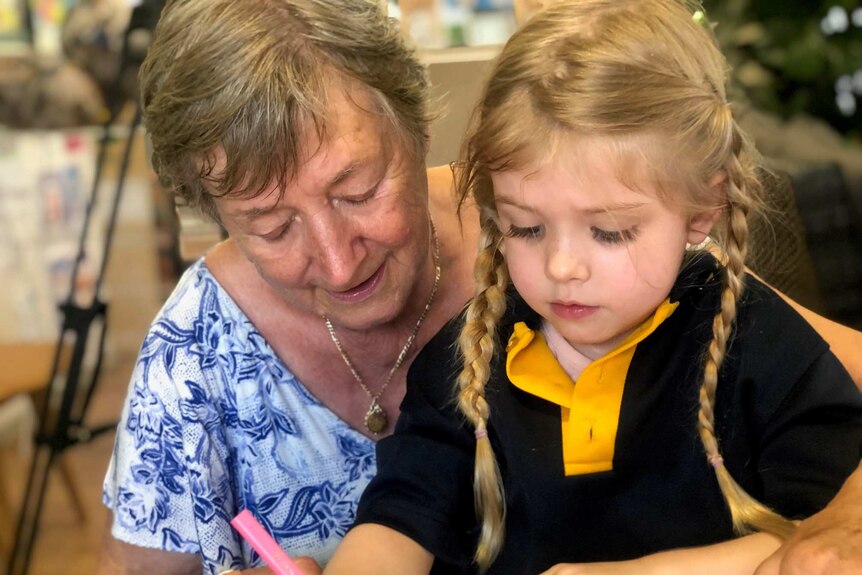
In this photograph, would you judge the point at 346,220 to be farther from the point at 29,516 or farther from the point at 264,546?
the point at 29,516

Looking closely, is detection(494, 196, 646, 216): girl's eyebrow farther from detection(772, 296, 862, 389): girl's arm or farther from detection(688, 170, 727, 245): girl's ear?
detection(772, 296, 862, 389): girl's arm

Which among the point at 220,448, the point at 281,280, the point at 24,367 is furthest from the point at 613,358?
the point at 24,367

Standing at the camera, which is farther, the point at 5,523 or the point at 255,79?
the point at 5,523

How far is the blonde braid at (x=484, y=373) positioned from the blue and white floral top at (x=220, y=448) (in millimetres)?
386

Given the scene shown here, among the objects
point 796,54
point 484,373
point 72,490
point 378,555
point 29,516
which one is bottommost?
point 29,516

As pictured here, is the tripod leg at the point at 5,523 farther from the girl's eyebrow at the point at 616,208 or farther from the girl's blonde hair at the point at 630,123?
the girl's eyebrow at the point at 616,208

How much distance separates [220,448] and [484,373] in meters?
0.48

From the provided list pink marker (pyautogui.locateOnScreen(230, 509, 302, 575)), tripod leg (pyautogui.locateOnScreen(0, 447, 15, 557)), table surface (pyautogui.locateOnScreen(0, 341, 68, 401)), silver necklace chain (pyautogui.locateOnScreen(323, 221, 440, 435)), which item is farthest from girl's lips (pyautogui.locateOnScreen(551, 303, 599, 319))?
tripod leg (pyautogui.locateOnScreen(0, 447, 15, 557))

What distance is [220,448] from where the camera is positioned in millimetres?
1430

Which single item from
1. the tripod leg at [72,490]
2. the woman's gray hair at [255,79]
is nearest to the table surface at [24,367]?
the tripod leg at [72,490]

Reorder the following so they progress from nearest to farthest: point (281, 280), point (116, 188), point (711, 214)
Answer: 1. point (711, 214)
2. point (281, 280)
3. point (116, 188)

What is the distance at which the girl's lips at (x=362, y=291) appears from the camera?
1.31 metres

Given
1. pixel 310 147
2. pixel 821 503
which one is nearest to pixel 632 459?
pixel 821 503

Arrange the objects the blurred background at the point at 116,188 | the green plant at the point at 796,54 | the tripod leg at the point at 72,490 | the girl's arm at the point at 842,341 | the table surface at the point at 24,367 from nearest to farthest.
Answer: the girl's arm at the point at 842,341 → the blurred background at the point at 116,188 → the table surface at the point at 24,367 → the green plant at the point at 796,54 → the tripod leg at the point at 72,490
